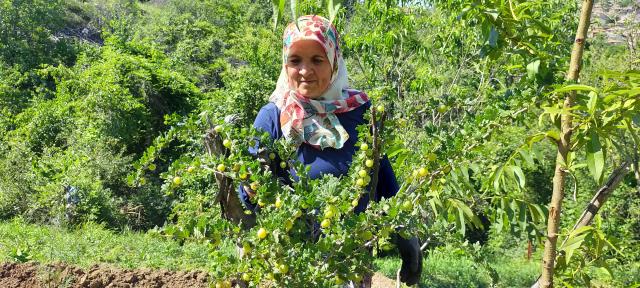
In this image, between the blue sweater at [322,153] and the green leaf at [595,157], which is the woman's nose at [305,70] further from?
the green leaf at [595,157]

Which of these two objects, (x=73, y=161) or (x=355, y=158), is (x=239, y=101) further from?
(x=355, y=158)

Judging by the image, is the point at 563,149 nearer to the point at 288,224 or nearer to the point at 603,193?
the point at 603,193

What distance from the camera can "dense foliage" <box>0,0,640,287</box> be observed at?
1.25 m

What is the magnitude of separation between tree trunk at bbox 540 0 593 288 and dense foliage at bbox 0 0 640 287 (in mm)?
30

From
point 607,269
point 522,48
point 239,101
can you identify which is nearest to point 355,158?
point 522,48

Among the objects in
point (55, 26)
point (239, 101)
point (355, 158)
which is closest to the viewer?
point (355, 158)

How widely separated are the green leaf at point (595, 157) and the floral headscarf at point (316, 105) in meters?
0.75

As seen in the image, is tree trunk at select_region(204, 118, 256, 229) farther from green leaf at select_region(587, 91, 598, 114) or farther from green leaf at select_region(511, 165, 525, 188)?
green leaf at select_region(587, 91, 598, 114)

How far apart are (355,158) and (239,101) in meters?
7.76

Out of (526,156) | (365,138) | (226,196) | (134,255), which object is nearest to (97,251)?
(134,255)

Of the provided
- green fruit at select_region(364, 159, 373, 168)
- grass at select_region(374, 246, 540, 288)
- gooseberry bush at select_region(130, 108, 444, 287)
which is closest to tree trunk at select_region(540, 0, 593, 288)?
gooseberry bush at select_region(130, 108, 444, 287)

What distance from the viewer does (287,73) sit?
6.06ft

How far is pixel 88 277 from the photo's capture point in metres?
4.08

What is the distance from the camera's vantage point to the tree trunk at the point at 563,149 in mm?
1269
